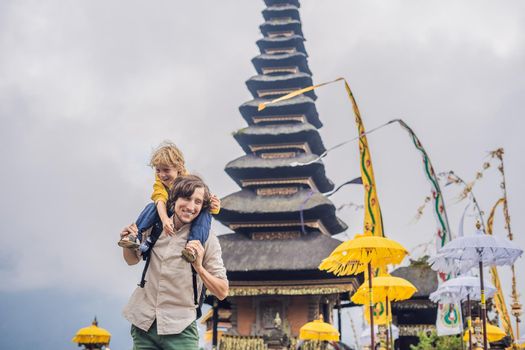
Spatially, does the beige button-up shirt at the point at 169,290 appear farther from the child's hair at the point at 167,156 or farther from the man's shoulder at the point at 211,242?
the child's hair at the point at 167,156

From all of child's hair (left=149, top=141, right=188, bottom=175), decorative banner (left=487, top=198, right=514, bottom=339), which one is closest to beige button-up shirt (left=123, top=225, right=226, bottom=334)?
child's hair (left=149, top=141, right=188, bottom=175)

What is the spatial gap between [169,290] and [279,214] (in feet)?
73.8

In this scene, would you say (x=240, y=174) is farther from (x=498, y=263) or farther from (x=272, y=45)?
(x=498, y=263)

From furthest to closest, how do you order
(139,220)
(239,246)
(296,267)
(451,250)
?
(239,246) < (296,267) < (451,250) < (139,220)

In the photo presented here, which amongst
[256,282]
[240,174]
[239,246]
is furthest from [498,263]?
[240,174]

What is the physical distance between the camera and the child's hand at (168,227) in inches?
134

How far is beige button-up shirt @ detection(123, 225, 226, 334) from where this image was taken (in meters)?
3.28

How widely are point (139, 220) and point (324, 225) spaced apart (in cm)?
2433

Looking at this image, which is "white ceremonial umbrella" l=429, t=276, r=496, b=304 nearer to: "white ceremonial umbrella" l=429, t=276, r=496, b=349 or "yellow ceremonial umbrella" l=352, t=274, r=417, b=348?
"white ceremonial umbrella" l=429, t=276, r=496, b=349

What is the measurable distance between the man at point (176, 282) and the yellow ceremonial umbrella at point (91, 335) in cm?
1974

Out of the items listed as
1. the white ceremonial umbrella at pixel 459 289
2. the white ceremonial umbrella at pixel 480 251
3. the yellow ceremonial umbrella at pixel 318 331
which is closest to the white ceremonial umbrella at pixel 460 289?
the white ceremonial umbrella at pixel 459 289

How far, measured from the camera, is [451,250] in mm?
11984

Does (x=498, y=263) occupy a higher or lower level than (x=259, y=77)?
lower

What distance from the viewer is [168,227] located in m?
3.42
